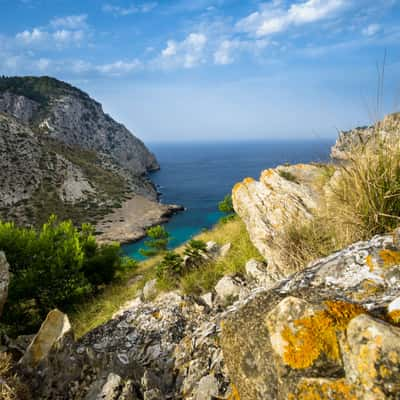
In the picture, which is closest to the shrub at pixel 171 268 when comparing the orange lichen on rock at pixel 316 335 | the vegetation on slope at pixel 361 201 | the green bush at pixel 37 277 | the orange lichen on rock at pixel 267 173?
the orange lichen on rock at pixel 267 173

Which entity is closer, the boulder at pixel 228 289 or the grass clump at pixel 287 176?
the boulder at pixel 228 289

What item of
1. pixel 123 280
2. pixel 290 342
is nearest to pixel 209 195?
pixel 123 280

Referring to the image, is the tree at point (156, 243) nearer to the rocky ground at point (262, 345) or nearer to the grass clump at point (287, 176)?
the grass clump at point (287, 176)

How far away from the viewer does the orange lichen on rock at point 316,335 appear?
1966 millimetres

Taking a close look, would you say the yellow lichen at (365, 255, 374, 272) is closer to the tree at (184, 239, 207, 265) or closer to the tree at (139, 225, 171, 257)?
the tree at (184, 239, 207, 265)

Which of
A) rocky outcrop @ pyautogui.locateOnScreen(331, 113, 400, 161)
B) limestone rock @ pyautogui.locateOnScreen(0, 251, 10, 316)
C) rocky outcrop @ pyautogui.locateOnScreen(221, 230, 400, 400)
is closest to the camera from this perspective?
rocky outcrop @ pyautogui.locateOnScreen(221, 230, 400, 400)

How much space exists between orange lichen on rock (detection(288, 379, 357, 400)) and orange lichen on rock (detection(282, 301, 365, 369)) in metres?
0.12

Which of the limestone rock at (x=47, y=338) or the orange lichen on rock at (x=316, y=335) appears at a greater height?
the orange lichen on rock at (x=316, y=335)

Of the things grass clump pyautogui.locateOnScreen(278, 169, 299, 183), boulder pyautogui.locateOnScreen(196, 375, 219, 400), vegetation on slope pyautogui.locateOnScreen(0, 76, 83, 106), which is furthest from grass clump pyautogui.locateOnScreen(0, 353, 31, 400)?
vegetation on slope pyautogui.locateOnScreen(0, 76, 83, 106)

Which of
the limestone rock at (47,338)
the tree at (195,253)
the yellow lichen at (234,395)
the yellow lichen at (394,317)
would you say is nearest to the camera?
the yellow lichen at (394,317)

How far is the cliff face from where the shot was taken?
168ft

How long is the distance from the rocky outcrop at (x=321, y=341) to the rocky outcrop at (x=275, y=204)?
252 centimetres

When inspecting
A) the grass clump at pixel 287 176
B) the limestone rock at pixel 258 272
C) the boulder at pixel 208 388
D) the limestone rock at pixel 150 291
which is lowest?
the limestone rock at pixel 150 291

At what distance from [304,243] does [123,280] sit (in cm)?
1194
